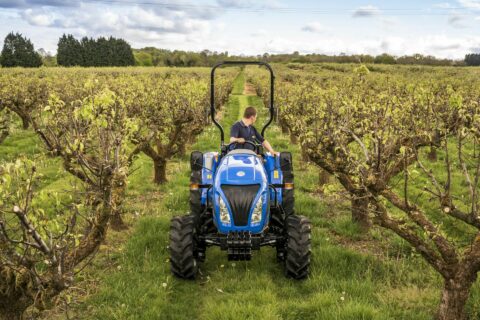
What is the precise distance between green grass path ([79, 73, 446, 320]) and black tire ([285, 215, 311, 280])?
0.57ft

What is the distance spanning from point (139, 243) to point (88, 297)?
62.3 inches

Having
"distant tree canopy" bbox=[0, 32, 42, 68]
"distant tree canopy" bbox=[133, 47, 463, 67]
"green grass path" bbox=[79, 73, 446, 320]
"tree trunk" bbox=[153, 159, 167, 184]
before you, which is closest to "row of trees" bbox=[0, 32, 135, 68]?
"distant tree canopy" bbox=[0, 32, 42, 68]

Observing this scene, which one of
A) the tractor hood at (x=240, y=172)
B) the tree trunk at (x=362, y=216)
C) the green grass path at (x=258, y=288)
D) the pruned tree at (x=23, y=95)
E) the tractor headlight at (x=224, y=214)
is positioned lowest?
the green grass path at (x=258, y=288)

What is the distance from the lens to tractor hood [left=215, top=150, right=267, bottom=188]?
5598 mm

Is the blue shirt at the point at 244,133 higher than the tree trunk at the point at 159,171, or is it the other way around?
the blue shirt at the point at 244,133

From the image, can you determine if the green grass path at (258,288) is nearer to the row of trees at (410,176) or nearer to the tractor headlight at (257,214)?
the row of trees at (410,176)

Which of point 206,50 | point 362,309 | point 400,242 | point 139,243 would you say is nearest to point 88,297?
point 139,243

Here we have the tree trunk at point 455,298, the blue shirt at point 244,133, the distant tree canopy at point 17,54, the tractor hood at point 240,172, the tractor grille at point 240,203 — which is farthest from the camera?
the distant tree canopy at point 17,54

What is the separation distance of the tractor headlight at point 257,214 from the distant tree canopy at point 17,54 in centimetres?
8373

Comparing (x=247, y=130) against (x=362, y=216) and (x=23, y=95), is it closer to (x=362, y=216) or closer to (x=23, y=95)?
(x=362, y=216)

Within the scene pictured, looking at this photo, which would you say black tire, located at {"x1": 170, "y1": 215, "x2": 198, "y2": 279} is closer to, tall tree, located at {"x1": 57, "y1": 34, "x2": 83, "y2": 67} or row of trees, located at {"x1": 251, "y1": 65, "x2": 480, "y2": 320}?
row of trees, located at {"x1": 251, "y1": 65, "x2": 480, "y2": 320}

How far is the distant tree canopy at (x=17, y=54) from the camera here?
255ft

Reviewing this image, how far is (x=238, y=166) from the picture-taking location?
575cm

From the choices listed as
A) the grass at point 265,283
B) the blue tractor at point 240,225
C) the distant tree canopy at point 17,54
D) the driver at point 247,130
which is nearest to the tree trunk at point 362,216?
the grass at point 265,283
